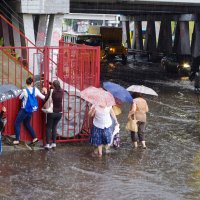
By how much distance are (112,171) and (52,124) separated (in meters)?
2.16

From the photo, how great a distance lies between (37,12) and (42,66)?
8.24 m

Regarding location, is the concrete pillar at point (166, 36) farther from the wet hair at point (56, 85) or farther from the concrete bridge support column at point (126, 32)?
the wet hair at point (56, 85)

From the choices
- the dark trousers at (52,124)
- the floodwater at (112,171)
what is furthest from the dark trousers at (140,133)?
the dark trousers at (52,124)

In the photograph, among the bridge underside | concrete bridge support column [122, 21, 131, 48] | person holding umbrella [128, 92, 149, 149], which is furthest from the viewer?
concrete bridge support column [122, 21, 131, 48]

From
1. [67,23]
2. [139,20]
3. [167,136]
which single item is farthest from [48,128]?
Result: [67,23]

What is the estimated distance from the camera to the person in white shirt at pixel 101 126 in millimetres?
11719

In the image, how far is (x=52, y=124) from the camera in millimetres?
12141

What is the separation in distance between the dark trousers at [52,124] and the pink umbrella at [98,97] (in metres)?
0.84

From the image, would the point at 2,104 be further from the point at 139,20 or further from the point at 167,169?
the point at 139,20

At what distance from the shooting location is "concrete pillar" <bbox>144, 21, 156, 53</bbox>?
59031 millimetres

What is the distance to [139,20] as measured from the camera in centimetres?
6031

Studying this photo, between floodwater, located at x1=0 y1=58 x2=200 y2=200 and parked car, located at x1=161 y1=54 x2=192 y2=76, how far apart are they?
21257 mm

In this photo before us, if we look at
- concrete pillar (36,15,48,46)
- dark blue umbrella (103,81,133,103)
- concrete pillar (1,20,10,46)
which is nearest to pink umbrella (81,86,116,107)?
dark blue umbrella (103,81,133,103)

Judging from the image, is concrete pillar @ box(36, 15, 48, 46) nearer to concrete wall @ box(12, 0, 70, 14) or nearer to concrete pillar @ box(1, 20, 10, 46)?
concrete wall @ box(12, 0, 70, 14)
